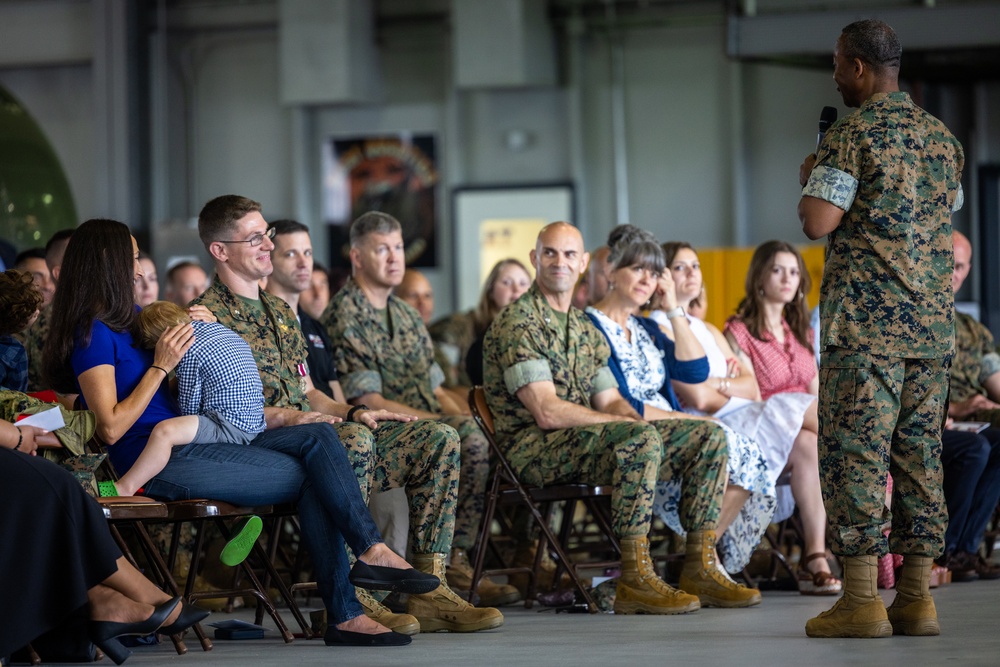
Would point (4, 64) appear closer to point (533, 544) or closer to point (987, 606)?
point (533, 544)

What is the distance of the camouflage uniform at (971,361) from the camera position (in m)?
6.20

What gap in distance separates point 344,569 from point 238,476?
15.6 inches

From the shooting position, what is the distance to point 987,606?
14.7 ft

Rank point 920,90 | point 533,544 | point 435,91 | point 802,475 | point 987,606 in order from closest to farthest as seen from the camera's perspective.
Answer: point 987,606, point 802,475, point 533,544, point 920,90, point 435,91

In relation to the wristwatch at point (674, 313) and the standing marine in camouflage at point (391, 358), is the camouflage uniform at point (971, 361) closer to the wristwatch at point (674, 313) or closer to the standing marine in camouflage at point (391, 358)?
the wristwatch at point (674, 313)

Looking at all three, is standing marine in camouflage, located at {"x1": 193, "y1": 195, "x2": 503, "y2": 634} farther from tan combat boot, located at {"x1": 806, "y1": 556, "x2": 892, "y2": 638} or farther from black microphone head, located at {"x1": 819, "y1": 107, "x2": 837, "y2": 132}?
black microphone head, located at {"x1": 819, "y1": 107, "x2": 837, "y2": 132}

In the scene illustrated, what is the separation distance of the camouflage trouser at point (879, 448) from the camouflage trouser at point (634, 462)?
3.29 ft

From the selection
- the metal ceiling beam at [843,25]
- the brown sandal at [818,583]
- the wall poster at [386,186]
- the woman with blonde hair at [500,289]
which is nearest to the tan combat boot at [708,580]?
the brown sandal at [818,583]

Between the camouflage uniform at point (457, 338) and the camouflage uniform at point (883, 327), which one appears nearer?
the camouflage uniform at point (883, 327)

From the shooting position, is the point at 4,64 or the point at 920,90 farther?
the point at 4,64

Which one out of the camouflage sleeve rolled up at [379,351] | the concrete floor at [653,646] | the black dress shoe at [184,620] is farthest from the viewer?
the camouflage sleeve rolled up at [379,351]

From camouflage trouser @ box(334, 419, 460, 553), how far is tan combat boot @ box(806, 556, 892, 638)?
1.23 meters

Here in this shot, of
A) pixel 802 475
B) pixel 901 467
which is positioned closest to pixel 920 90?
pixel 802 475

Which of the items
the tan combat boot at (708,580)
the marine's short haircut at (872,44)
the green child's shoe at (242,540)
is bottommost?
the tan combat boot at (708,580)
